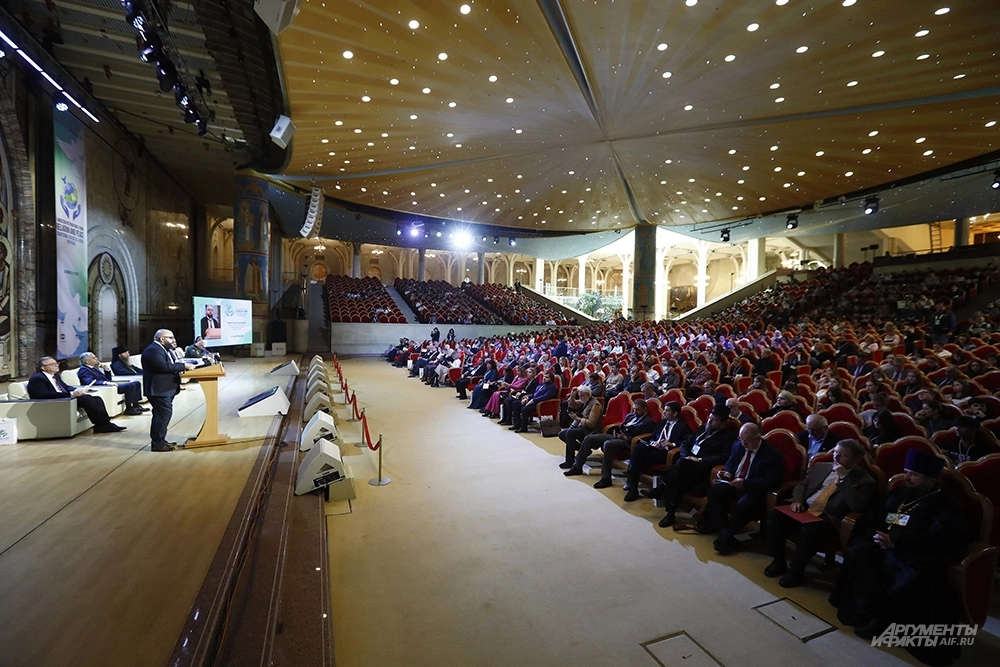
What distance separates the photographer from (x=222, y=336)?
1236 cm

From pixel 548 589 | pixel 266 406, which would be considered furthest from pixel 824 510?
pixel 266 406

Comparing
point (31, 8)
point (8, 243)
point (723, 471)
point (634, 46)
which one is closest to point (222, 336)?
point (8, 243)

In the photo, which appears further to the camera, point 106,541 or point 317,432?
point 317,432

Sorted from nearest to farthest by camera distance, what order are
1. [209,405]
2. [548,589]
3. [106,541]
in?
[548,589]
[106,541]
[209,405]

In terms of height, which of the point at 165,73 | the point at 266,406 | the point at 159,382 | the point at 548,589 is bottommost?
the point at 548,589

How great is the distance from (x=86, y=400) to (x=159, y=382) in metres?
1.69

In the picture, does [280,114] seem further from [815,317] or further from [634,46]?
[815,317]

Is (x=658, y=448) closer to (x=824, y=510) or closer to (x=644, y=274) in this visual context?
(x=824, y=510)

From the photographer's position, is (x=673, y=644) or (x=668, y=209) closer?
(x=673, y=644)

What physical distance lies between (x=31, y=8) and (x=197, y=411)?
683 cm

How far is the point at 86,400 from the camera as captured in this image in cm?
545

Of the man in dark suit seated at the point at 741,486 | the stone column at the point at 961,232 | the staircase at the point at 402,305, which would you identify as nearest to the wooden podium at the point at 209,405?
the man in dark suit seated at the point at 741,486

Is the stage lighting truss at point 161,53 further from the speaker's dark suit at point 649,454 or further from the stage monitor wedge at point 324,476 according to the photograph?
the speaker's dark suit at point 649,454

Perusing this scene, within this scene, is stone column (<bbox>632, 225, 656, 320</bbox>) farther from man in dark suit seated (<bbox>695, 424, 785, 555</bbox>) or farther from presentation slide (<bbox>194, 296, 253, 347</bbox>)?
man in dark suit seated (<bbox>695, 424, 785, 555</bbox>)
